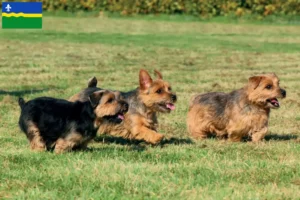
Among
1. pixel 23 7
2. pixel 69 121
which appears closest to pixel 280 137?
pixel 69 121

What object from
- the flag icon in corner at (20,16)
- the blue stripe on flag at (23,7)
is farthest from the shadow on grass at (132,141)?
the blue stripe on flag at (23,7)

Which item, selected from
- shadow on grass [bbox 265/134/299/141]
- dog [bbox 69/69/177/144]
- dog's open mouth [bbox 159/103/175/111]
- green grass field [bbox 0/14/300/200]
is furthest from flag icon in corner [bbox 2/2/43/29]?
dog's open mouth [bbox 159/103/175/111]

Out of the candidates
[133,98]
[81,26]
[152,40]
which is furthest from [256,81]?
[81,26]

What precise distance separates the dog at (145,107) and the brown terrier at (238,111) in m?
0.99

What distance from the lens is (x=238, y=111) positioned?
37.0 feet

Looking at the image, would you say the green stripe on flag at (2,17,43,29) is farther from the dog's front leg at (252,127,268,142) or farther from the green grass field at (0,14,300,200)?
the dog's front leg at (252,127,268,142)

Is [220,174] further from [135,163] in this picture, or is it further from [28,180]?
[28,180]

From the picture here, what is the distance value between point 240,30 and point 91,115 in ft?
93.2

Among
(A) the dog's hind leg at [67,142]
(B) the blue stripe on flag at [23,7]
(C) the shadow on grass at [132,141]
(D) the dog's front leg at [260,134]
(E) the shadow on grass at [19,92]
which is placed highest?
(A) the dog's hind leg at [67,142]

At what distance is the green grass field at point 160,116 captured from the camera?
7637 mm

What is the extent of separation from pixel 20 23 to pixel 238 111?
87.8 ft

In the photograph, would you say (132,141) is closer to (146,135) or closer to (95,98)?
(146,135)

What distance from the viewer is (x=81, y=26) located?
127ft

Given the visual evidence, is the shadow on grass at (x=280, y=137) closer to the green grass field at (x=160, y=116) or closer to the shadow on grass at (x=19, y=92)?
the green grass field at (x=160, y=116)
